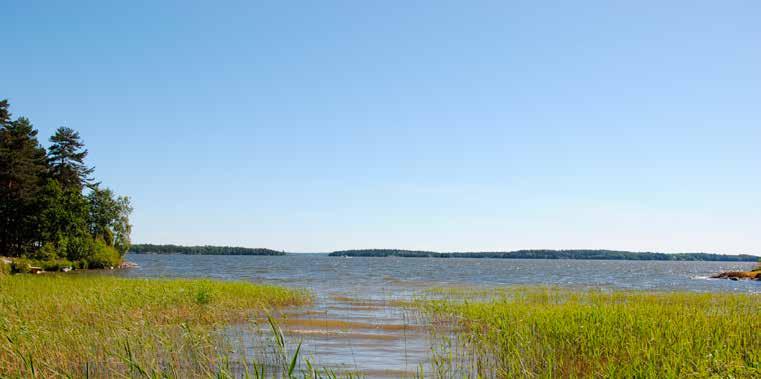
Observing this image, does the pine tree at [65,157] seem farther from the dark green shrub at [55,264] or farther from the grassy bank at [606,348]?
the grassy bank at [606,348]

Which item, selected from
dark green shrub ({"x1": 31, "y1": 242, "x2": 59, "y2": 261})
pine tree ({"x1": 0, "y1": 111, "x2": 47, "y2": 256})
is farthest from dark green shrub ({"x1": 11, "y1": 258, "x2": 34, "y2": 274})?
pine tree ({"x1": 0, "y1": 111, "x2": 47, "y2": 256})

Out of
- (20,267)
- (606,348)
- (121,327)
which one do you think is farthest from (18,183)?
(606,348)

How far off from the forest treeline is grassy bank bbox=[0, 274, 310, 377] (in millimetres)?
39888

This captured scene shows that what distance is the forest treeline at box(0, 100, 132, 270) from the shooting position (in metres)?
58.6

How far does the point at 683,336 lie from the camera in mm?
11516

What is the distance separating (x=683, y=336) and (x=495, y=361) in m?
3.90

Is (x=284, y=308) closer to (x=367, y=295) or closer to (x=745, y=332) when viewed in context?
(x=367, y=295)

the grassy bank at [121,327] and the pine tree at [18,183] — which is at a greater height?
the pine tree at [18,183]

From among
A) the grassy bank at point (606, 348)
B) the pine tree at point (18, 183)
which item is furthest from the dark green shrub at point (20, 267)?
the grassy bank at point (606, 348)

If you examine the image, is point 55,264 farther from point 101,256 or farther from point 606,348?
point 606,348

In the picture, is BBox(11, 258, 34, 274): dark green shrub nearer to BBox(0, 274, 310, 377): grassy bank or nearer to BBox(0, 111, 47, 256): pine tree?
BBox(0, 111, 47, 256): pine tree

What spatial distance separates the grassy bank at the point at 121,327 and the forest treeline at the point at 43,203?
131 ft

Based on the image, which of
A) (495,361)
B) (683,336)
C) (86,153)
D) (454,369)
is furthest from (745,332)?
(86,153)

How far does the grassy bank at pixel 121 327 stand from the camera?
32.6ft
